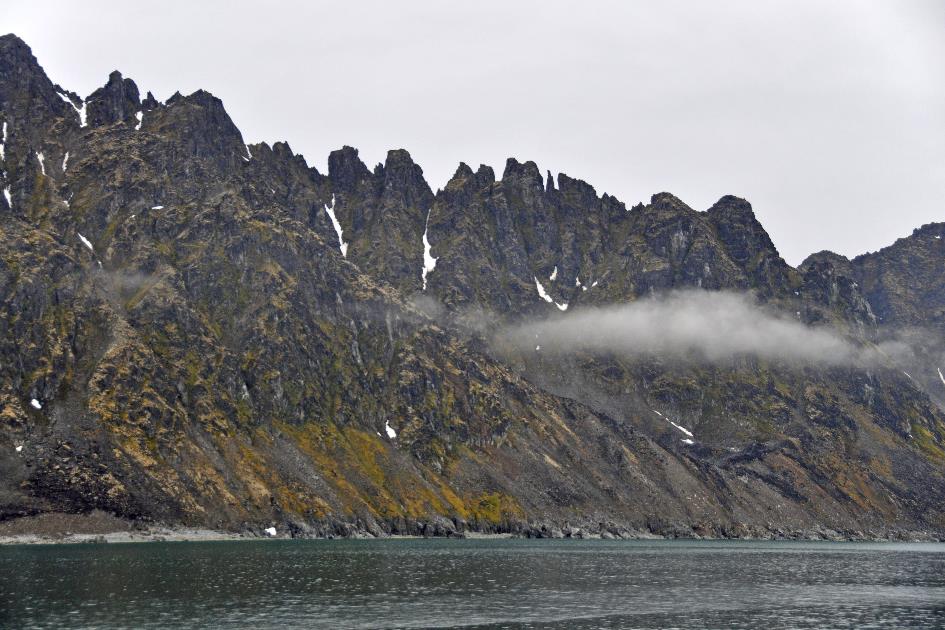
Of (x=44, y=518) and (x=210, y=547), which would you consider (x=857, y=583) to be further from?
(x=44, y=518)

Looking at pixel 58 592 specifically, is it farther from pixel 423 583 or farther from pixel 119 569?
pixel 423 583

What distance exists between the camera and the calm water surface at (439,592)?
76438mm

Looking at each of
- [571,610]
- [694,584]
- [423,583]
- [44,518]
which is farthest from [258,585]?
[44,518]

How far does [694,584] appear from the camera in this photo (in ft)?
376

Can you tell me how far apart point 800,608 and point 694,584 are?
82.3 ft

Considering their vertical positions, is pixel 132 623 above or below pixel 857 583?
above

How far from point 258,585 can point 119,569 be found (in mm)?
26139

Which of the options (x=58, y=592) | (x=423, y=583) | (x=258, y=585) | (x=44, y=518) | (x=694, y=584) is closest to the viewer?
(x=58, y=592)

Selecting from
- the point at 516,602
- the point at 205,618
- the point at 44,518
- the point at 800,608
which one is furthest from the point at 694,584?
the point at 44,518

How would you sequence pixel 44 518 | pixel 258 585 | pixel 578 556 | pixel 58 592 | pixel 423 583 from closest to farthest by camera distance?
pixel 58 592 < pixel 258 585 < pixel 423 583 < pixel 578 556 < pixel 44 518

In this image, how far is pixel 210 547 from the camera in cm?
17788

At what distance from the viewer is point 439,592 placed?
322 ft

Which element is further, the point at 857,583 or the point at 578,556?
the point at 578,556

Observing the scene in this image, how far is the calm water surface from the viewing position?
7644cm
